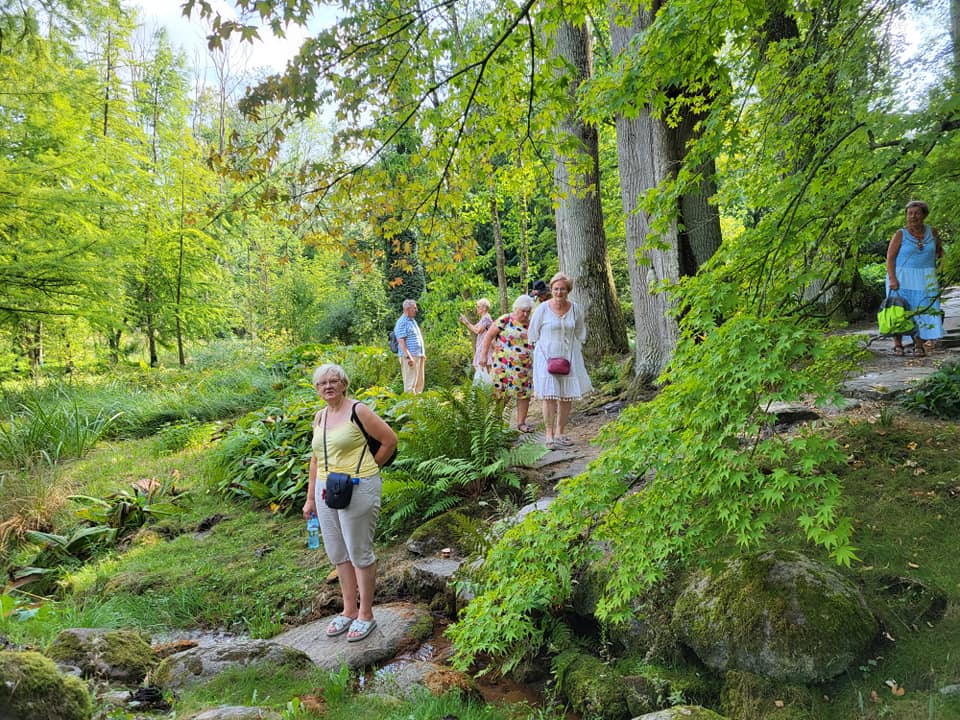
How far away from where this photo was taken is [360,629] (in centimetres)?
414

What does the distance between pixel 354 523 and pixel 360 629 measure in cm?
74

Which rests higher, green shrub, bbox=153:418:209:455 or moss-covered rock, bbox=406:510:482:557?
green shrub, bbox=153:418:209:455

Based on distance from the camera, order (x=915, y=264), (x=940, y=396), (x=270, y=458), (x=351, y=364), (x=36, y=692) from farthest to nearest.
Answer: (x=351, y=364) < (x=270, y=458) < (x=915, y=264) < (x=940, y=396) < (x=36, y=692)

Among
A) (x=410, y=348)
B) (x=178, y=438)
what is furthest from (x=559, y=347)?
(x=178, y=438)

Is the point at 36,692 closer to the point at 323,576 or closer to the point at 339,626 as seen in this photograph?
the point at 339,626

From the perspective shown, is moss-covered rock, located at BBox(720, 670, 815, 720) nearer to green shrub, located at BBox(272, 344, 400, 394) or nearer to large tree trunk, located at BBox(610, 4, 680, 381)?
large tree trunk, located at BBox(610, 4, 680, 381)

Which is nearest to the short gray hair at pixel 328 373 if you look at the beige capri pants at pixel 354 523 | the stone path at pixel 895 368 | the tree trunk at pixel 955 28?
the beige capri pants at pixel 354 523

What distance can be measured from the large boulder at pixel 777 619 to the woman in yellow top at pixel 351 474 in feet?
6.67

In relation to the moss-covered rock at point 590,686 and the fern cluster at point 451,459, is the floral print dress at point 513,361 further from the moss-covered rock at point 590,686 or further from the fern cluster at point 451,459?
the moss-covered rock at point 590,686

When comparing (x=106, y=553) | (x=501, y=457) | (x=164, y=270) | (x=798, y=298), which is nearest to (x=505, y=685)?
(x=501, y=457)

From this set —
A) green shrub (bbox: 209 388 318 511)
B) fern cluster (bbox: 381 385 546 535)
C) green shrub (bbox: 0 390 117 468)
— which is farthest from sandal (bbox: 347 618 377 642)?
green shrub (bbox: 0 390 117 468)

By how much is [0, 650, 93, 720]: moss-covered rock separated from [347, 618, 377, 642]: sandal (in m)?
1.80

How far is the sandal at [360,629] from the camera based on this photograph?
4098mm

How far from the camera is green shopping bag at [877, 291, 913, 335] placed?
2648mm
